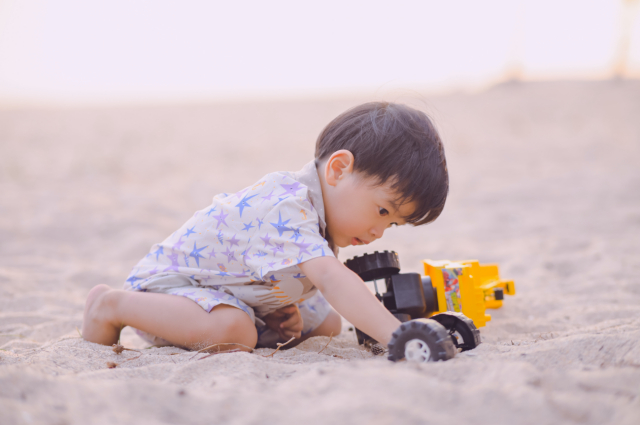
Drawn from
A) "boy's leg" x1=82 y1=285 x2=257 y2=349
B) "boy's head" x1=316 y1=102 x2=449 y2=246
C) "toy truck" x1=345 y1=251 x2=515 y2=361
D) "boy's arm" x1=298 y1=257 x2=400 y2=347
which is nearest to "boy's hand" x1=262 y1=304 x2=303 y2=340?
"boy's leg" x1=82 y1=285 x2=257 y2=349

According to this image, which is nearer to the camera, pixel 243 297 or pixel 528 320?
pixel 243 297

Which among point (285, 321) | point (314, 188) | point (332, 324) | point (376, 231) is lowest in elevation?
point (332, 324)

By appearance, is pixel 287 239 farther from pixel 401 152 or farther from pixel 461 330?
pixel 461 330

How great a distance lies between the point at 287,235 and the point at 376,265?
36 centimetres

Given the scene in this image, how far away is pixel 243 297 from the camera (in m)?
1.72

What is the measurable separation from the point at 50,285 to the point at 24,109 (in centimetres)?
975

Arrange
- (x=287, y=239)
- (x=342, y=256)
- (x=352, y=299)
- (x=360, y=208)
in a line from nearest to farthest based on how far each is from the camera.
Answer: (x=352, y=299) < (x=287, y=239) < (x=360, y=208) < (x=342, y=256)

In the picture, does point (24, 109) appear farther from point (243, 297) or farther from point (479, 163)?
point (243, 297)

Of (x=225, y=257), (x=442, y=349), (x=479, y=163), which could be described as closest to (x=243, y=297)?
(x=225, y=257)

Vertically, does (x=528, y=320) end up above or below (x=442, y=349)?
below

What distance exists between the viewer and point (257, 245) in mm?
1541

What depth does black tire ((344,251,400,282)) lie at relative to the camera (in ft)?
5.39

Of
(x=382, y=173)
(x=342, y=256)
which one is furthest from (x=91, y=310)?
(x=342, y=256)

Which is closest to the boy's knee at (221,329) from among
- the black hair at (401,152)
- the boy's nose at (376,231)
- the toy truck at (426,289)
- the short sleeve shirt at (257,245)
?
the short sleeve shirt at (257,245)
